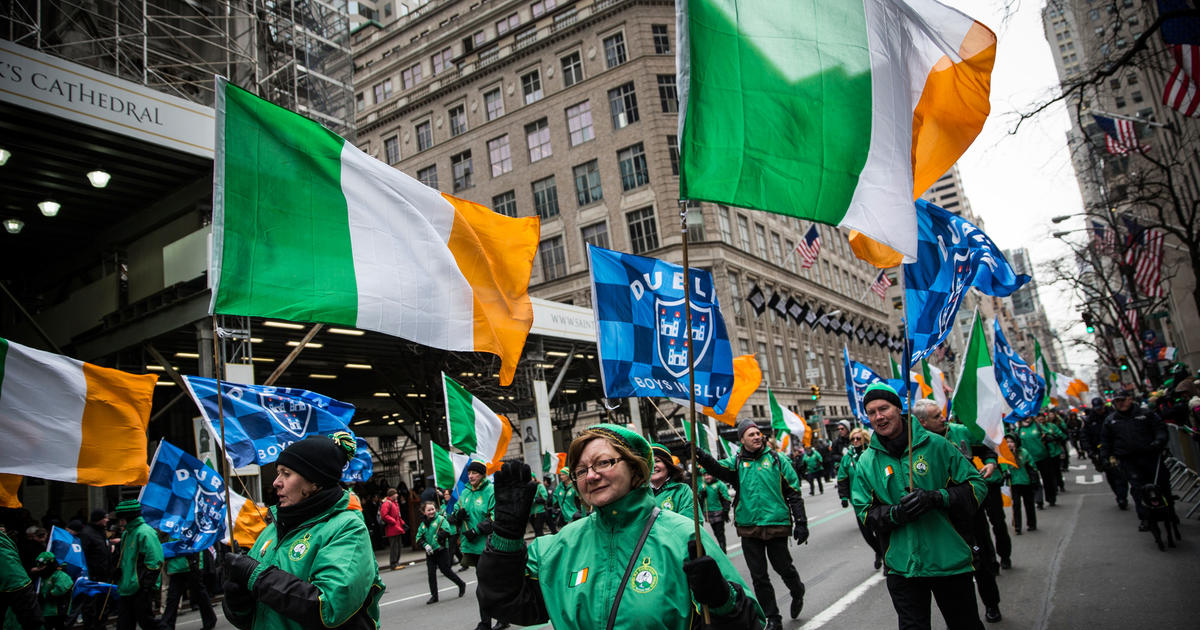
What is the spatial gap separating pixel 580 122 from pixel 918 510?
43.0 meters

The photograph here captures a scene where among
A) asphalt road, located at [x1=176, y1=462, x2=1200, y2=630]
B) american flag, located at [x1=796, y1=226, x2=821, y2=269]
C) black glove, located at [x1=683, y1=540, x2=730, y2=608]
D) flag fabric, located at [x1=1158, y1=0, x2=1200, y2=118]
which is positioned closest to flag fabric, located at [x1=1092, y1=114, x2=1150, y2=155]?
flag fabric, located at [x1=1158, y1=0, x2=1200, y2=118]

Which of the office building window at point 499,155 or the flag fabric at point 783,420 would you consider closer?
the flag fabric at point 783,420

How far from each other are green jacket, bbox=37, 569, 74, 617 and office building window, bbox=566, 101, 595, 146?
3914cm

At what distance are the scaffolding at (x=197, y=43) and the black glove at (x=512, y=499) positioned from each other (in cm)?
1595

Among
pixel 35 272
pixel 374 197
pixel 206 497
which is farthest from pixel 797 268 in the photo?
pixel 374 197

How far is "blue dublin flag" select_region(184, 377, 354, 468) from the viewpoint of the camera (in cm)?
773

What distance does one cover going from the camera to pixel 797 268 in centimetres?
5447

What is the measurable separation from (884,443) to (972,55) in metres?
2.42

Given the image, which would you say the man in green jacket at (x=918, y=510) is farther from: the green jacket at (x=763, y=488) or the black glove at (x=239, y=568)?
the black glove at (x=239, y=568)

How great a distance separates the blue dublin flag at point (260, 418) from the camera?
7727 mm

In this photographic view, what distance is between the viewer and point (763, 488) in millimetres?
7031

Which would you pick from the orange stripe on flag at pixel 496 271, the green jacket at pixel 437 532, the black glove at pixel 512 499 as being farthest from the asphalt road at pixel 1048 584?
the black glove at pixel 512 499

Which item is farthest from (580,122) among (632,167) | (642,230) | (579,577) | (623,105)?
(579,577)

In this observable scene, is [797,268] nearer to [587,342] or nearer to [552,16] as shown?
[552,16]
